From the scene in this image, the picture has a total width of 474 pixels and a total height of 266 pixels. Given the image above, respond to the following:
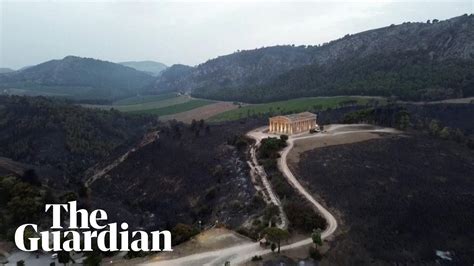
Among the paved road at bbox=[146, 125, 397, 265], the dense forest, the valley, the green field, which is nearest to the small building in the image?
the valley

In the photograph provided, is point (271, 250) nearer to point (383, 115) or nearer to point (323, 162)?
point (323, 162)

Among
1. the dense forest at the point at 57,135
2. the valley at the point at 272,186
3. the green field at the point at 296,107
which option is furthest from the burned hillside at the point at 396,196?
the dense forest at the point at 57,135

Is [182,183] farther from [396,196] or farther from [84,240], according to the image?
[84,240]

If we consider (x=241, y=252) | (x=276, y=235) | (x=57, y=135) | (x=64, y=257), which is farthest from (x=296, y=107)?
(x=64, y=257)

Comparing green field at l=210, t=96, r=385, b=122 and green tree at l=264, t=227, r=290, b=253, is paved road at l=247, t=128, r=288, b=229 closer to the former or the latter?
green tree at l=264, t=227, r=290, b=253

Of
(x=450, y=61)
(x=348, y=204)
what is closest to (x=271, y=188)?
(x=348, y=204)
